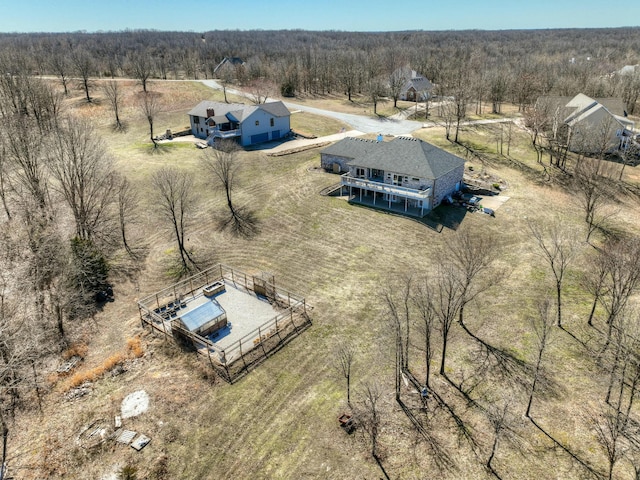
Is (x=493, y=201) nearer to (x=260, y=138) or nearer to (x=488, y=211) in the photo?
(x=488, y=211)

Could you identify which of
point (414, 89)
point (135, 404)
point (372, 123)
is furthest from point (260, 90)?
point (135, 404)

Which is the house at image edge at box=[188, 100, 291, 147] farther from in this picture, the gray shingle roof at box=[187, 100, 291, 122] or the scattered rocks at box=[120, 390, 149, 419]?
the scattered rocks at box=[120, 390, 149, 419]

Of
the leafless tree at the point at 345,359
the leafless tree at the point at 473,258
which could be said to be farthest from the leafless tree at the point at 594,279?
the leafless tree at the point at 345,359

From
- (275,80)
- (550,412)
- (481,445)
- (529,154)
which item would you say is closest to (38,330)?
(481,445)

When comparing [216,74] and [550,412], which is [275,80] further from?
[550,412]

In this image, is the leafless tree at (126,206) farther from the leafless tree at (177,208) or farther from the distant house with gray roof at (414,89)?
the distant house with gray roof at (414,89)
